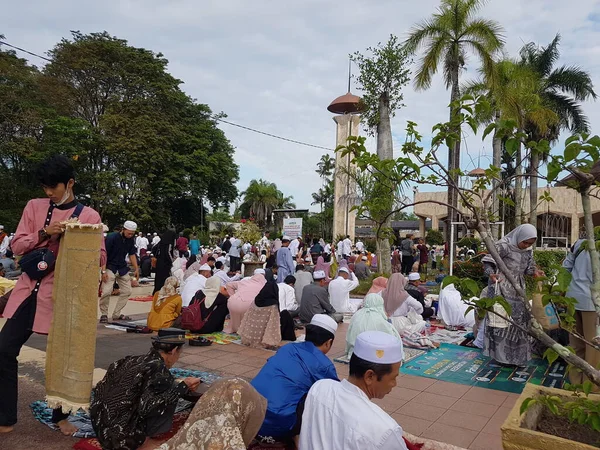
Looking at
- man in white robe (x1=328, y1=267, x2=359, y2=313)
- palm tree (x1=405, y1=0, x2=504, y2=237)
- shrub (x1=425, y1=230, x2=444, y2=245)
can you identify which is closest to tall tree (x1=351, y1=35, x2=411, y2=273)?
palm tree (x1=405, y1=0, x2=504, y2=237)

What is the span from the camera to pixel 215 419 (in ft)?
7.06

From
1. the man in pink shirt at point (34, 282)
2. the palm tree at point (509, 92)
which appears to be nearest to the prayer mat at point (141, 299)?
the man in pink shirt at point (34, 282)

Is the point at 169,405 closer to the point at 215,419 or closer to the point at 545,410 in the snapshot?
the point at 215,419

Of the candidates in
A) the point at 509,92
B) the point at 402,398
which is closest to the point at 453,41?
the point at 509,92

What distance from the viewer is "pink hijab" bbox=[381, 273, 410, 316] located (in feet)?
22.9

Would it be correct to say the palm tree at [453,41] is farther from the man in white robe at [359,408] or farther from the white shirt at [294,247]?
the man in white robe at [359,408]

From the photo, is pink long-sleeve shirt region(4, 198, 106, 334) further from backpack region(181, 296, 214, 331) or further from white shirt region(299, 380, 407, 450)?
backpack region(181, 296, 214, 331)

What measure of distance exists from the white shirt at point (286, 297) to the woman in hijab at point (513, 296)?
3.30 metres

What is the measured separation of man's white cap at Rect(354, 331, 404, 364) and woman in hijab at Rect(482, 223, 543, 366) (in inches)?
138

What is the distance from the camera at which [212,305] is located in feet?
23.8

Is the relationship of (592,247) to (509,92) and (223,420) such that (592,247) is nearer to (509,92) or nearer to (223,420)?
(223,420)

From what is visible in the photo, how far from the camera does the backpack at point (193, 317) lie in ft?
23.0

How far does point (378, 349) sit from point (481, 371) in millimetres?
4154

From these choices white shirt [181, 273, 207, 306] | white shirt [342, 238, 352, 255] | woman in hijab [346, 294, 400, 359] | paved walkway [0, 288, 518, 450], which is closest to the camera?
paved walkway [0, 288, 518, 450]
